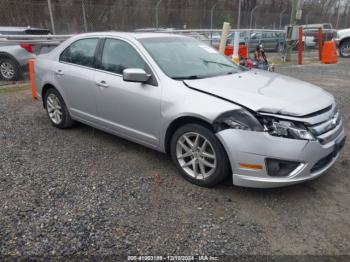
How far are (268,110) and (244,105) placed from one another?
0.74ft

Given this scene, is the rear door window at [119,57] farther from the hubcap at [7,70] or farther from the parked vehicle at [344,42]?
the parked vehicle at [344,42]

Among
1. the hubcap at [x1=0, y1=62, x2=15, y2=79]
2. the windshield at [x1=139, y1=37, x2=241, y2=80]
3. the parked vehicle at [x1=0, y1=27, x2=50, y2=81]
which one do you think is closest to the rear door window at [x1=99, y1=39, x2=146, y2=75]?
the windshield at [x1=139, y1=37, x2=241, y2=80]

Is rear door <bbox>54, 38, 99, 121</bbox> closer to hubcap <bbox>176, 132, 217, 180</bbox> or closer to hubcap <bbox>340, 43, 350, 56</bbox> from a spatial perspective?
hubcap <bbox>176, 132, 217, 180</bbox>

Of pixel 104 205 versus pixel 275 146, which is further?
pixel 104 205

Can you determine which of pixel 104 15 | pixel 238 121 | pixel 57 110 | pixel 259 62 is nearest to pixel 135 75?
pixel 238 121

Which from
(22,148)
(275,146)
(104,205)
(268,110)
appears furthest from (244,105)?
(22,148)

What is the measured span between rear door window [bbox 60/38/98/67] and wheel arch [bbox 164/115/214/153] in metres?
1.65

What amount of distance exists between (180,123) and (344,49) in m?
16.2

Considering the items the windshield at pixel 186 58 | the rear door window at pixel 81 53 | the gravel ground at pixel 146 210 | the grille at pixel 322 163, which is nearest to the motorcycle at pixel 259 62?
the windshield at pixel 186 58

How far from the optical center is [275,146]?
3.01m

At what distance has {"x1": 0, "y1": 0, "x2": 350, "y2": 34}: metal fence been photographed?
1558 cm

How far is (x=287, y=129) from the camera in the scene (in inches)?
120

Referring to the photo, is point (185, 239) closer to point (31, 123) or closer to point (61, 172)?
point (61, 172)

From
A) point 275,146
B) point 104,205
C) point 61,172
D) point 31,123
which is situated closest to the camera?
point 275,146
